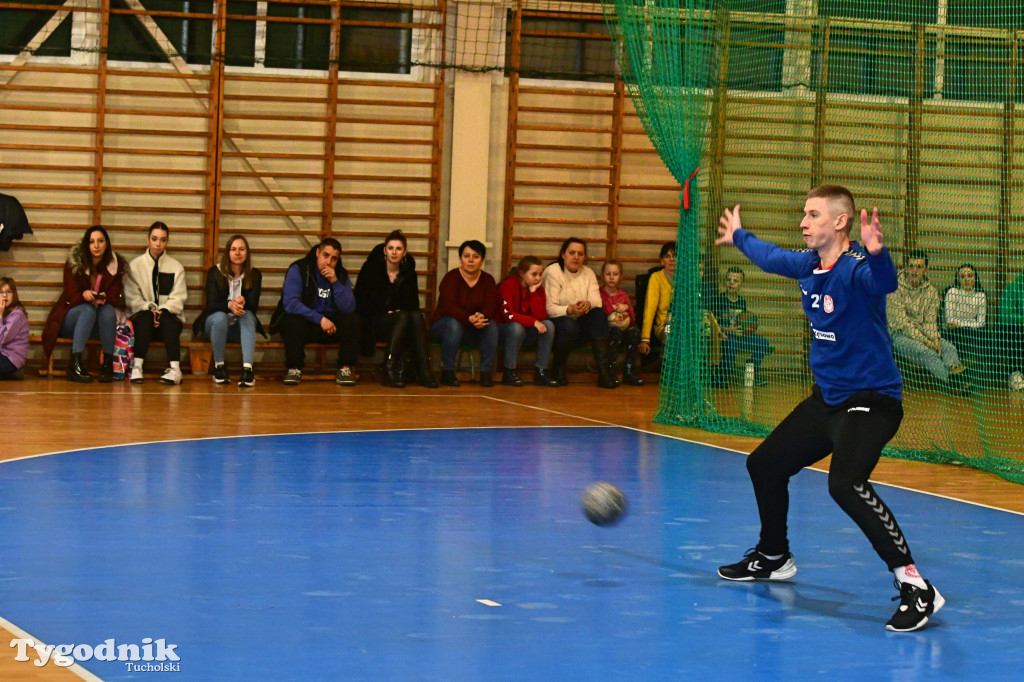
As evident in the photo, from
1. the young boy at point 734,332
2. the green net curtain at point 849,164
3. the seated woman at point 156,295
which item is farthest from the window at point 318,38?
the young boy at point 734,332

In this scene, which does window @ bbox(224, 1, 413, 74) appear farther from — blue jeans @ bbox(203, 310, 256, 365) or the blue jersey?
the blue jersey

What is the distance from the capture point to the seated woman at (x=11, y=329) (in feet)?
31.9

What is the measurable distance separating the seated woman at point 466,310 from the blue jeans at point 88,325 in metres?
2.60

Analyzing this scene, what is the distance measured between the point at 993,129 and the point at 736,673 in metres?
8.31

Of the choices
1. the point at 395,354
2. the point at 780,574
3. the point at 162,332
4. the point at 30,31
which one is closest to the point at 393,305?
the point at 395,354

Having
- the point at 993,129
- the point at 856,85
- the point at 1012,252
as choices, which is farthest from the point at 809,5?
the point at 1012,252

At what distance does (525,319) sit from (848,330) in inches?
270

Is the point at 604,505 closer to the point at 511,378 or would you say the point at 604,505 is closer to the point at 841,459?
the point at 841,459

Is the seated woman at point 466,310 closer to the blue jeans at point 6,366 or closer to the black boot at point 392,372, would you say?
the black boot at point 392,372

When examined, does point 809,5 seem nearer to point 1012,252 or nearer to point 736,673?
point 1012,252

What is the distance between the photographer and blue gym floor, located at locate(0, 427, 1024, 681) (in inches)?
137

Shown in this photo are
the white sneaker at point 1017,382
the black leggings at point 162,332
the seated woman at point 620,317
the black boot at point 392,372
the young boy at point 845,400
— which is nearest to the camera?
the young boy at point 845,400

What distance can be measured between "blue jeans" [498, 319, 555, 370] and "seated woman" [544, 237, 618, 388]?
3.5 inches

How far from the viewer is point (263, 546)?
4.64m
